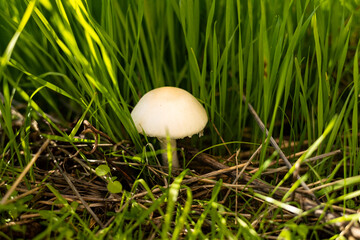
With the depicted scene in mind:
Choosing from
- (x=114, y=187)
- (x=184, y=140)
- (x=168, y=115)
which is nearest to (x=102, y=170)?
(x=114, y=187)

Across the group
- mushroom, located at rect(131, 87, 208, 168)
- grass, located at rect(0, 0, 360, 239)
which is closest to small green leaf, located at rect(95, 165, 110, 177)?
grass, located at rect(0, 0, 360, 239)

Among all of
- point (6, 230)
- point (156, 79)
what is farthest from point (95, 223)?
point (156, 79)

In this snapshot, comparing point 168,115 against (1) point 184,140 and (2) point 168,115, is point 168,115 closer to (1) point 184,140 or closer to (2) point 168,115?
(2) point 168,115

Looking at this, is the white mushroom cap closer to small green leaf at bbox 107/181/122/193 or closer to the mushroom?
the mushroom

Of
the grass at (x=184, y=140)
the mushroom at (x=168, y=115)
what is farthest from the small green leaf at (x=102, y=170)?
the mushroom at (x=168, y=115)

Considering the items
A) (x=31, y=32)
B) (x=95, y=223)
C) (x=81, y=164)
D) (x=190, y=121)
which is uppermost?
(x=31, y=32)

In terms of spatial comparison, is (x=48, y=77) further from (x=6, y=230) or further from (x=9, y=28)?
(x=6, y=230)

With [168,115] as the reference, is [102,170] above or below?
below
